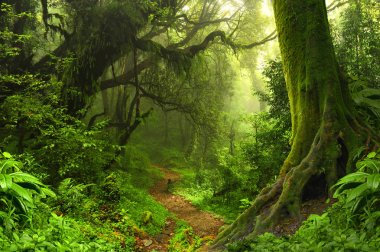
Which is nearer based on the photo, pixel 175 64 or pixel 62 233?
pixel 62 233

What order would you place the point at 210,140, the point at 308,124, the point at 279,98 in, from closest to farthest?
the point at 308,124 < the point at 279,98 < the point at 210,140

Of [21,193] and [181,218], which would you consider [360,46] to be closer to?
[181,218]

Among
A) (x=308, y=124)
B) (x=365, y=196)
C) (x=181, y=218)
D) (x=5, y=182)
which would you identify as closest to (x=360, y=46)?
(x=308, y=124)

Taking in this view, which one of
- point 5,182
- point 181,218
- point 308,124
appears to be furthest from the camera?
point 181,218

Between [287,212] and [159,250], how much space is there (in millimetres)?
2932

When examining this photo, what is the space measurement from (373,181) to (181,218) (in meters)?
7.67

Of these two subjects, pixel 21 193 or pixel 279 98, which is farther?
pixel 279 98

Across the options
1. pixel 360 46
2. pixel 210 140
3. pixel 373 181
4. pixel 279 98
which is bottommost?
pixel 210 140

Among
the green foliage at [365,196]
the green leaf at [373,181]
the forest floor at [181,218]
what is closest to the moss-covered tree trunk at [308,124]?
the forest floor at [181,218]

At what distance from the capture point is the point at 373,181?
4.00m

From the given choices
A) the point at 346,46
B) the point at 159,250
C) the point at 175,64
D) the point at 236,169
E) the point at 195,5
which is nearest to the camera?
the point at 159,250

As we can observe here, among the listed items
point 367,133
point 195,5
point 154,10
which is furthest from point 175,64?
point 367,133

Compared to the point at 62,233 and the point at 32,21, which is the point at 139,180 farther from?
the point at 62,233

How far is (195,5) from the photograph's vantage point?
21.0m
